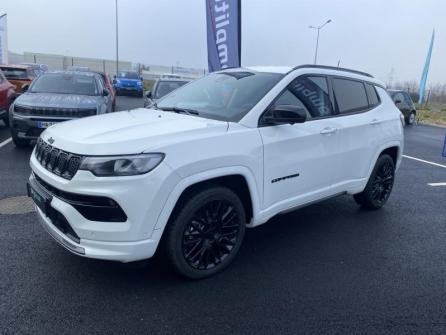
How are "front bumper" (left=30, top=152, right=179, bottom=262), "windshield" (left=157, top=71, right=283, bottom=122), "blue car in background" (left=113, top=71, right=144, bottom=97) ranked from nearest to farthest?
"front bumper" (left=30, top=152, right=179, bottom=262), "windshield" (left=157, top=71, right=283, bottom=122), "blue car in background" (left=113, top=71, right=144, bottom=97)

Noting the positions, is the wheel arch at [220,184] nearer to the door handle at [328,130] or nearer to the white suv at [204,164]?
the white suv at [204,164]

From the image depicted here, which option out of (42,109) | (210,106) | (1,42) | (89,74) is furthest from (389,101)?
(1,42)

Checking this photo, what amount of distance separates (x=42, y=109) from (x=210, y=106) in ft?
15.5

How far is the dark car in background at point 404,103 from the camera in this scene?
1825 centimetres

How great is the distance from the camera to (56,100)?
7.62 metres

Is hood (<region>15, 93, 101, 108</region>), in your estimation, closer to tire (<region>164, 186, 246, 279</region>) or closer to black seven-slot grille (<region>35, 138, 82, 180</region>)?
black seven-slot grille (<region>35, 138, 82, 180</region>)

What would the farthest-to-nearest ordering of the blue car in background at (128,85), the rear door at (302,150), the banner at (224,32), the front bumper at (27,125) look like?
the blue car in background at (128,85) < the banner at (224,32) < the front bumper at (27,125) < the rear door at (302,150)

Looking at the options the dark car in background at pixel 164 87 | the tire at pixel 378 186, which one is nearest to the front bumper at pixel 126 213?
the tire at pixel 378 186

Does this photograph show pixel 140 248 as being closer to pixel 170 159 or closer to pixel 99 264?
pixel 170 159

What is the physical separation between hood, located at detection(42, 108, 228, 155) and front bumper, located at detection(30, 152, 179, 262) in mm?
200

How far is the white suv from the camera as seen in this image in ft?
9.19

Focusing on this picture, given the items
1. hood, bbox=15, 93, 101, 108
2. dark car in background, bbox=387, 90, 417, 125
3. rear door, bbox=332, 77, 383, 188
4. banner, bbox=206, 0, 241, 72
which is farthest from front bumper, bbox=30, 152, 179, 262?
dark car in background, bbox=387, 90, 417, 125

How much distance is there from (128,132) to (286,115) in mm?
1377

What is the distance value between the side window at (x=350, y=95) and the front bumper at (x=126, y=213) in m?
2.54
